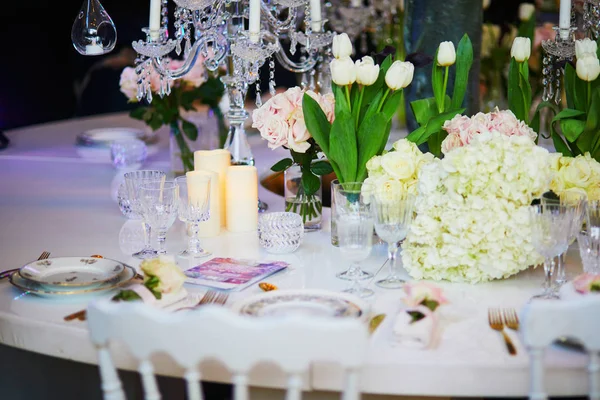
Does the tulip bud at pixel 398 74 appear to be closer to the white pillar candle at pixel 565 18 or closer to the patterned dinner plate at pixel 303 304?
the white pillar candle at pixel 565 18

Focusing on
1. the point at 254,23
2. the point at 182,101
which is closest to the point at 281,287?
the point at 254,23

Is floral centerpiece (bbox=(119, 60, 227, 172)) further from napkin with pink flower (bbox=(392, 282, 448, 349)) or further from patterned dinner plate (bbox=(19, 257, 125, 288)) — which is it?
napkin with pink flower (bbox=(392, 282, 448, 349))

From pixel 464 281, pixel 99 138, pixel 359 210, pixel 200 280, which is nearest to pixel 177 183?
pixel 200 280

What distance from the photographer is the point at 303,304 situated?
1519 millimetres

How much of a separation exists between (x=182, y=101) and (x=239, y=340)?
1.72 meters

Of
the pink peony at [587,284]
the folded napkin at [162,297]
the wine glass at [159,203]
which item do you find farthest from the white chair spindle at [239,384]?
the wine glass at [159,203]

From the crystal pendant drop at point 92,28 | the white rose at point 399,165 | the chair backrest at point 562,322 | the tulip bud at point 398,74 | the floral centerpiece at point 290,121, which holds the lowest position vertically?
the chair backrest at point 562,322

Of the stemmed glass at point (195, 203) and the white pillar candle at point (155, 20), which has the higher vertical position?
the white pillar candle at point (155, 20)

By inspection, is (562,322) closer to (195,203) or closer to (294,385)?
(294,385)

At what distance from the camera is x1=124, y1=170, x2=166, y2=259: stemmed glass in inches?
75.8

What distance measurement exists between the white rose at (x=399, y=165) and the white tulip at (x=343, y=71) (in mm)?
212

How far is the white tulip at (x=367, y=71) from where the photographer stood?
6.27 feet

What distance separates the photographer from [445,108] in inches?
81.5

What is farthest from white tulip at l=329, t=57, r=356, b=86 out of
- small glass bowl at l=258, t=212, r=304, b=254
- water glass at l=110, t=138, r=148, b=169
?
water glass at l=110, t=138, r=148, b=169
